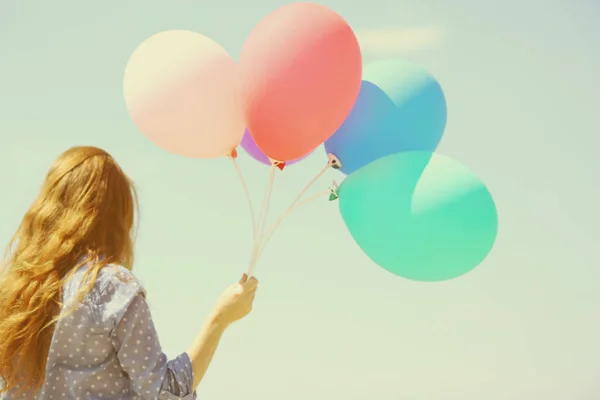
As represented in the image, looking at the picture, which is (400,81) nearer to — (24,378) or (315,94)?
(315,94)

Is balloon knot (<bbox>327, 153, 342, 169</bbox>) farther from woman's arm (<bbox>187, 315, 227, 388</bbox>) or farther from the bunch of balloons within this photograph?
woman's arm (<bbox>187, 315, 227, 388</bbox>)

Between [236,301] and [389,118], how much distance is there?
1.20 metres

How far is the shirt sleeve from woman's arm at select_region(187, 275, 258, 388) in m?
0.13

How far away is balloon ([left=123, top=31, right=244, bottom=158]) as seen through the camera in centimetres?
297

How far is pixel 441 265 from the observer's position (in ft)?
8.88

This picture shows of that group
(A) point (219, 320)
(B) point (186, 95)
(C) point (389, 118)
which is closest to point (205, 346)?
(A) point (219, 320)

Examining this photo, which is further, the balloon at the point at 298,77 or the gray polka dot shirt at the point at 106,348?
the balloon at the point at 298,77

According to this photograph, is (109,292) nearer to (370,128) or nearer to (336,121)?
(336,121)

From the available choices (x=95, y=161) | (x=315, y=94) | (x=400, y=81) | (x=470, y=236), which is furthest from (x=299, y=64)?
(x=95, y=161)

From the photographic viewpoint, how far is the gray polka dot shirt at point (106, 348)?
5.69ft

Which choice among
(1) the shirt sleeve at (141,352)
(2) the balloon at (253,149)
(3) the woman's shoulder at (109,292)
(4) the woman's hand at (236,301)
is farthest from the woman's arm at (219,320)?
(2) the balloon at (253,149)

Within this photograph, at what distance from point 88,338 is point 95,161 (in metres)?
0.46

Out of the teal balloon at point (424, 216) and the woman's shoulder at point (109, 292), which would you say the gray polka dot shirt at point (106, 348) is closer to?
the woman's shoulder at point (109, 292)

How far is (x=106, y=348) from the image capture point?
5.75 ft
